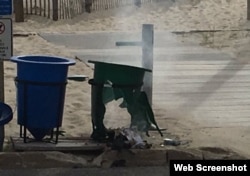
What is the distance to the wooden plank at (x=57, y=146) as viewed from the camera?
6547 millimetres

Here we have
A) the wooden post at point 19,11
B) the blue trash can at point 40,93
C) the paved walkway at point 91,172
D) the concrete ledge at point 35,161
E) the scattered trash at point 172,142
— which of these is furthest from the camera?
the wooden post at point 19,11

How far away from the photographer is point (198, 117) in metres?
8.43

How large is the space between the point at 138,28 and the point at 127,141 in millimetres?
12255

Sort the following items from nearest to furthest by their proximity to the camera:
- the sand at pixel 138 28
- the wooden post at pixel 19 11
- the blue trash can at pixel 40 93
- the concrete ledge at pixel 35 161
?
the concrete ledge at pixel 35 161
the blue trash can at pixel 40 93
the sand at pixel 138 28
the wooden post at pixel 19 11

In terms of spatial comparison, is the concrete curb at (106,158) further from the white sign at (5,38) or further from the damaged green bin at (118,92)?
the white sign at (5,38)

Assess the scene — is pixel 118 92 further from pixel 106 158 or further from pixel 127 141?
pixel 106 158

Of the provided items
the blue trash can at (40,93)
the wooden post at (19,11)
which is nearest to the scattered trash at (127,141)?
the blue trash can at (40,93)

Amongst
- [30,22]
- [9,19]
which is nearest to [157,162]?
[9,19]

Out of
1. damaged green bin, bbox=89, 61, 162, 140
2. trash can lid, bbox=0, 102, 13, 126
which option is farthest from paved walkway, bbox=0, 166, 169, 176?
damaged green bin, bbox=89, 61, 162, 140

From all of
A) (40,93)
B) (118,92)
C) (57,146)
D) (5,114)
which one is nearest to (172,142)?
(118,92)

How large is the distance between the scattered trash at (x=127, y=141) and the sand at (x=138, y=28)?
38 cm

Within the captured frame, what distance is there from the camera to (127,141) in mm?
6570

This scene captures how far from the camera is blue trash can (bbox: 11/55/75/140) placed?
6449 millimetres

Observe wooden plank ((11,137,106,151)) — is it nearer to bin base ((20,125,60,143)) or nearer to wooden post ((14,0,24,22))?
bin base ((20,125,60,143))
